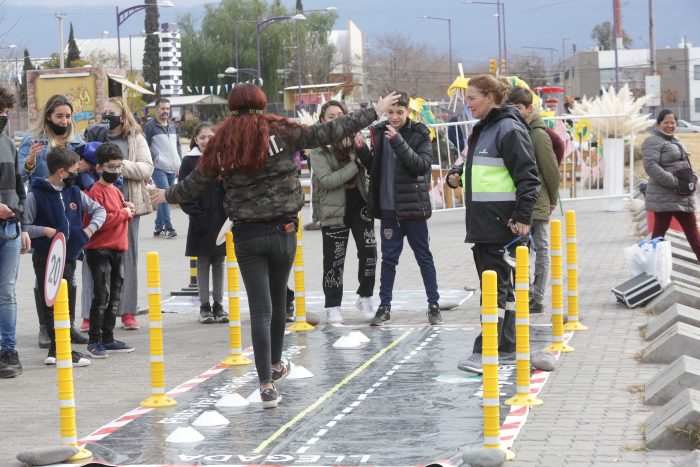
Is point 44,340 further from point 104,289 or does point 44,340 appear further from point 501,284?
point 501,284

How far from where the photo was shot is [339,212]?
38.5 feet

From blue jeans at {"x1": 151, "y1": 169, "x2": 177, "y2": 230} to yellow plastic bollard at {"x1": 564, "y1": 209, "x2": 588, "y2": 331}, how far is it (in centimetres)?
1008

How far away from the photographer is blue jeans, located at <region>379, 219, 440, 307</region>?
11.7 metres

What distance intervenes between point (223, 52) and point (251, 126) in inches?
4299

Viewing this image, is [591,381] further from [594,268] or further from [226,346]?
A: [594,268]

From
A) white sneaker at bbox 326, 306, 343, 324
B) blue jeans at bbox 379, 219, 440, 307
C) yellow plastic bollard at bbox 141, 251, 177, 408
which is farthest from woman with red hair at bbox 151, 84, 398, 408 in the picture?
white sneaker at bbox 326, 306, 343, 324

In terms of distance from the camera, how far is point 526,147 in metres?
9.13

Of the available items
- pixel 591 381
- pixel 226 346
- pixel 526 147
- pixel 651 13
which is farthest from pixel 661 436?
pixel 651 13

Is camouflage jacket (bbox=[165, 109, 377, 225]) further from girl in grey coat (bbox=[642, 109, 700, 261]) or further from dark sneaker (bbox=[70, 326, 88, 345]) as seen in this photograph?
girl in grey coat (bbox=[642, 109, 700, 261])

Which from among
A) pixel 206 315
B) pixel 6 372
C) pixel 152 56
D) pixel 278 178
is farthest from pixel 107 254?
pixel 152 56

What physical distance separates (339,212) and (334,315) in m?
1.00

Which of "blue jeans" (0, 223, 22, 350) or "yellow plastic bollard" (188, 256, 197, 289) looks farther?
"yellow plastic bollard" (188, 256, 197, 289)

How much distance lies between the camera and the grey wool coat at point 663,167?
1423cm

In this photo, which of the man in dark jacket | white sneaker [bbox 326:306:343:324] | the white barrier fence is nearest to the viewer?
the man in dark jacket
